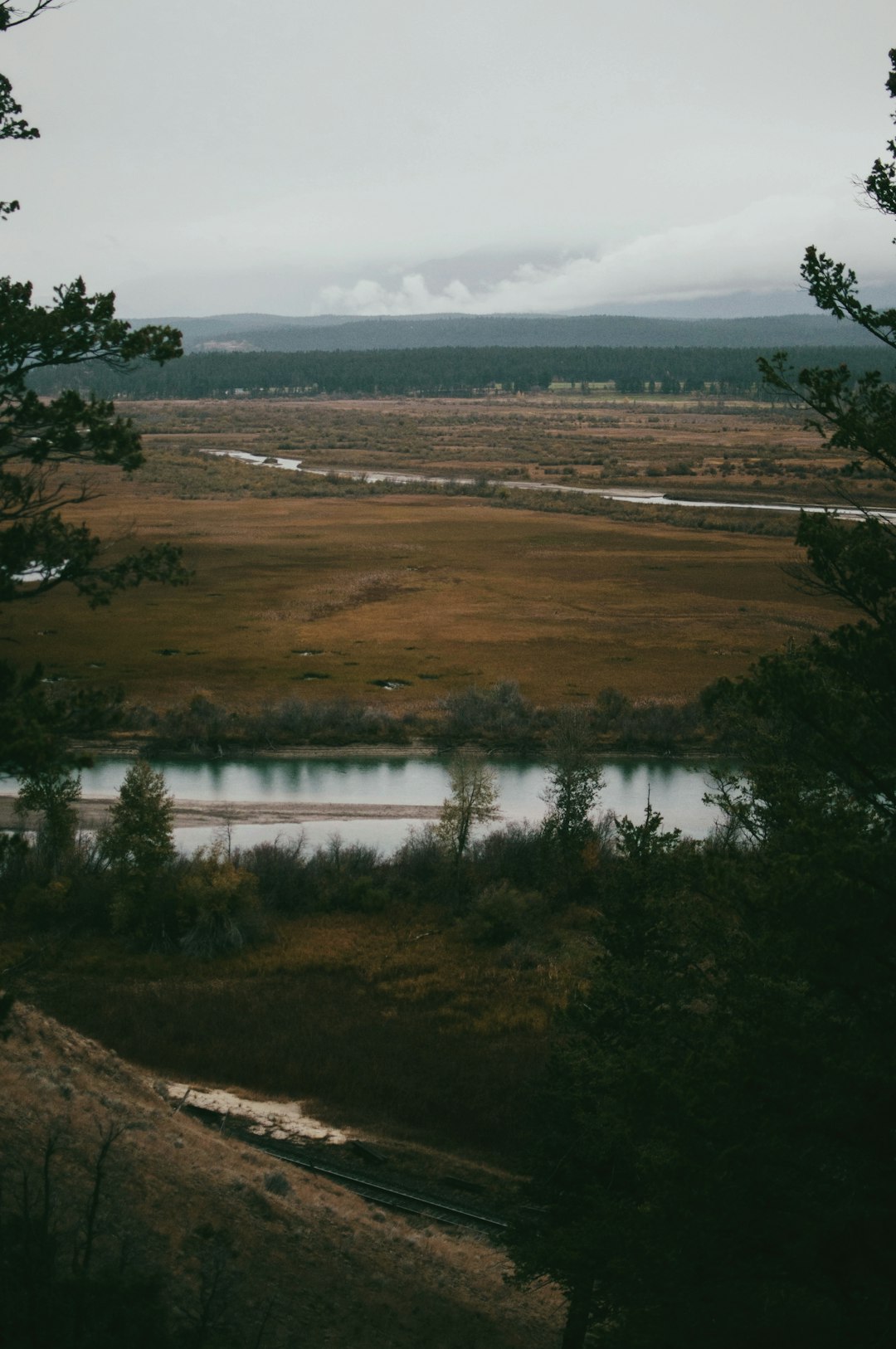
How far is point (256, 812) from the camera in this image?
3666 cm

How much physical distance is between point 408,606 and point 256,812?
26204 millimetres

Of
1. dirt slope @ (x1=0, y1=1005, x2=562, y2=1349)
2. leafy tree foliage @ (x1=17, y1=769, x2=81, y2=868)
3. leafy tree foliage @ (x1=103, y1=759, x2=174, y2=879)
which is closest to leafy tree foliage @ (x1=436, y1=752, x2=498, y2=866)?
leafy tree foliage @ (x1=103, y1=759, x2=174, y2=879)

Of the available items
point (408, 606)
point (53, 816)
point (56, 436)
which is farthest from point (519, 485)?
point (56, 436)

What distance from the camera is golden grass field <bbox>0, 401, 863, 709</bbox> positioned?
4847 centimetres

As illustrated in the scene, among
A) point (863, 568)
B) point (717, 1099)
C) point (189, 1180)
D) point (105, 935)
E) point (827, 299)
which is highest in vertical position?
point (827, 299)

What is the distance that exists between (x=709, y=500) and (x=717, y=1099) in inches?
3869

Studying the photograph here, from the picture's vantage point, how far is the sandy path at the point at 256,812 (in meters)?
35.3

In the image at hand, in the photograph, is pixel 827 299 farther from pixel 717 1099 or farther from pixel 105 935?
pixel 105 935

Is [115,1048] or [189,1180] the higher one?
[189,1180]

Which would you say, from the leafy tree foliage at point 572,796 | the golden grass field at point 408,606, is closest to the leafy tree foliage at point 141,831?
the leafy tree foliage at point 572,796

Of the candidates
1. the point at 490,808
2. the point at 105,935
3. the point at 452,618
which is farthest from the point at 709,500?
the point at 105,935

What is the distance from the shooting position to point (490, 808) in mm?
33281

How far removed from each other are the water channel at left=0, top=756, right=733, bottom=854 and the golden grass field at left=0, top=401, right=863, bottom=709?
4.78m

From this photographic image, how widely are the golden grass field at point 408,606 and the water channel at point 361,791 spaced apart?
4775 millimetres
